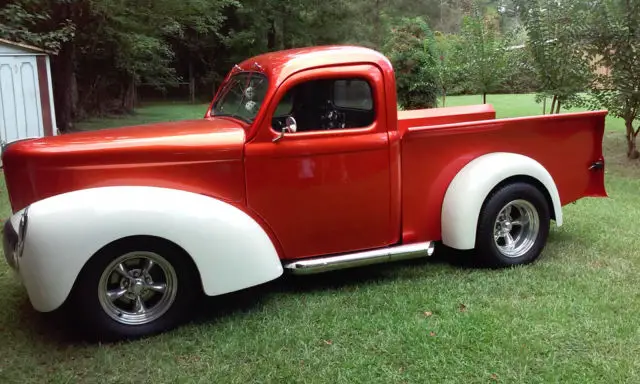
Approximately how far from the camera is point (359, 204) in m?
4.26

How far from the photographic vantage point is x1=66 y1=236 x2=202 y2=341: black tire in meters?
3.50

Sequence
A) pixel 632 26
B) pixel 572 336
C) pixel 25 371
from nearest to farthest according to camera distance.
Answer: pixel 25 371, pixel 572 336, pixel 632 26

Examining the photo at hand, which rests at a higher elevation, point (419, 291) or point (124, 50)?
point (124, 50)

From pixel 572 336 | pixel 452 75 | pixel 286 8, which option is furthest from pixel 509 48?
pixel 286 8

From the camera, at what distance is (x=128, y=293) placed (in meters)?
3.67

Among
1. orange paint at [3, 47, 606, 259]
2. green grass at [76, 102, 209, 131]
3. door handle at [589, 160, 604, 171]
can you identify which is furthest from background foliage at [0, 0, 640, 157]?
orange paint at [3, 47, 606, 259]

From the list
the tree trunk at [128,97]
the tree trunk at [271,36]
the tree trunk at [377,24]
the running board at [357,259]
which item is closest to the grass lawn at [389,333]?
the running board at [357,259]

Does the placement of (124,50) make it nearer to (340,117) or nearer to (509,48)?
(509,48)

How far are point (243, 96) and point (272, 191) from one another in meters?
0.91

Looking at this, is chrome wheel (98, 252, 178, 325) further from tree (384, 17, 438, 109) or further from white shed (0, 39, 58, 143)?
tree (384, 17, 438, 109)

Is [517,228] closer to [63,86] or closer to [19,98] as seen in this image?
[19,98]

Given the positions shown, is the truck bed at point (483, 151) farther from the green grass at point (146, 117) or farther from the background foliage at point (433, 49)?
the green grass at point (146, 117)

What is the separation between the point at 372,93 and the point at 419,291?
1.54 meters

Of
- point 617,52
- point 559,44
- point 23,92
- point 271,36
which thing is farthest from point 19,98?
point 271,36
